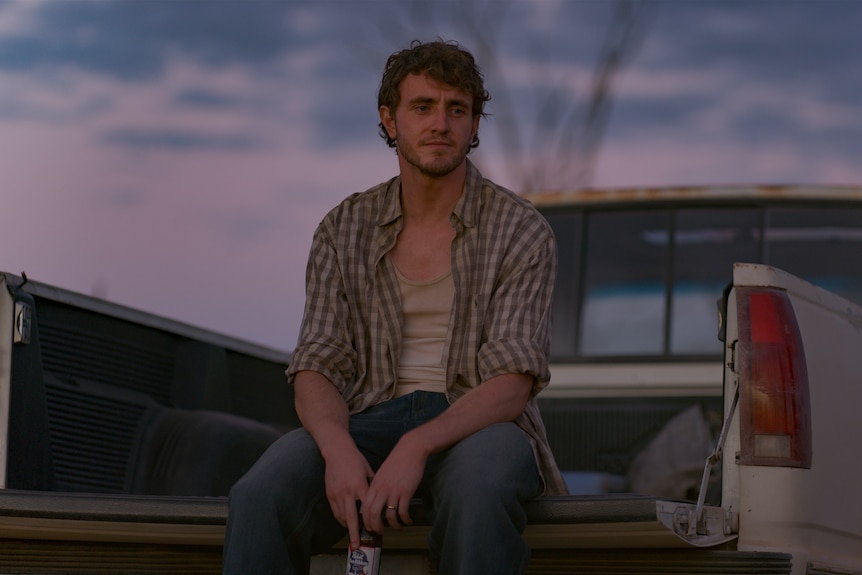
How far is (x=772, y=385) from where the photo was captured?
3486mm

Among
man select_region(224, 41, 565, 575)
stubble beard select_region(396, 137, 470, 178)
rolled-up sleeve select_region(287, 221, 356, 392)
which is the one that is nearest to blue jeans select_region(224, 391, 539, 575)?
man select_region(224, 41, 565, 575)

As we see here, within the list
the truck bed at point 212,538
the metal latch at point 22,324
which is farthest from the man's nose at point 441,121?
the metal latch at point 22,324

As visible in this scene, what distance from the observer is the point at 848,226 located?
6.43 metres

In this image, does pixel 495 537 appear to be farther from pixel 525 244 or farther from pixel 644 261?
pixel 644 261

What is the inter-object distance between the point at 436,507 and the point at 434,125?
1023 mm

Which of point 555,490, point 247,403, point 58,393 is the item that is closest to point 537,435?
point 555,490

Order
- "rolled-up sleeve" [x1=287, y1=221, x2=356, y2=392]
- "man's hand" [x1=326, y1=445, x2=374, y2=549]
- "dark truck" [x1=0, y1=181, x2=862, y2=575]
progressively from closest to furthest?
"man's hand" [x1=326, y1=445, x2=374, y2=549] < "dark truck" [x1=0, y1=181, x2=862, y2=575] < "rolled-up sleeve" [x1=287, y1=221, x2=356, y2=392]

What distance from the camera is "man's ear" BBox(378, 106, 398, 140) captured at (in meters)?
3.98

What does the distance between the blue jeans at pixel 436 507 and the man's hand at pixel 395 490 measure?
0.07 meters

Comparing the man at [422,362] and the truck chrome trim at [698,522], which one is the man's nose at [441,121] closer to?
the man at [422,362]

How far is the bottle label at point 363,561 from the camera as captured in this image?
10.6 ft

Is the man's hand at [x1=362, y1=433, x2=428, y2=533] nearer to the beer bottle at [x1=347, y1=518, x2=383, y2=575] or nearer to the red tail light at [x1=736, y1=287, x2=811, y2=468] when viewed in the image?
the beer bottle at [x1=347, y1=518, x2=383, y2=575]

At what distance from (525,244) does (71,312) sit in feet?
4.72

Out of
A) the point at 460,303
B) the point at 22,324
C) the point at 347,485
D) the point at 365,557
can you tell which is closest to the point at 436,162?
the point at 460,303
